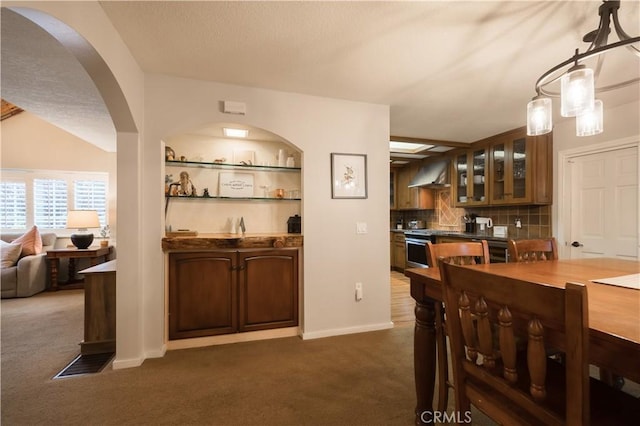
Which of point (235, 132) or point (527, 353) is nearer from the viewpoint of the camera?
point (527, 353)

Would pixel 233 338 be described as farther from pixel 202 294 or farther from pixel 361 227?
pixel 361 227

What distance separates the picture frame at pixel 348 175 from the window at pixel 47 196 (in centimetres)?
475

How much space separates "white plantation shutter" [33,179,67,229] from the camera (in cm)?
489

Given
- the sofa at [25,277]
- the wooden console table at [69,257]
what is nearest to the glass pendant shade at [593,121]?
the wooden console table at [69,257]

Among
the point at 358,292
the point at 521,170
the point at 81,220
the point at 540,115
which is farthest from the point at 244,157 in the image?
the point at 521,170

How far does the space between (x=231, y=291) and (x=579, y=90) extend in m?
2.72

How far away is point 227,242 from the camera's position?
8.26 feet

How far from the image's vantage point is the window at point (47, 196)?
478 cm

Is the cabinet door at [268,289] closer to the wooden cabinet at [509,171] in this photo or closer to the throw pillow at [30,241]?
the wooden cabinet at [509,171]

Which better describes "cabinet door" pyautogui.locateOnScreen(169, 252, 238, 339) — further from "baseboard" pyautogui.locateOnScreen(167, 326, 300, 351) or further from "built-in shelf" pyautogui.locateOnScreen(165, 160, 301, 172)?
"built-in shelf" pyautogui.locateOnScreen(165, 160, 301, 172)

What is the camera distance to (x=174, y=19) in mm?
1673

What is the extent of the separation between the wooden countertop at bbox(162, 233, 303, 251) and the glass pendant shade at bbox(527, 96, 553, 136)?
1.96m

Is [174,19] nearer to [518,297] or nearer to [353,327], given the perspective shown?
[518,297]

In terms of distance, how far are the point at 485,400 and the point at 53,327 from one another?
4.03 m
